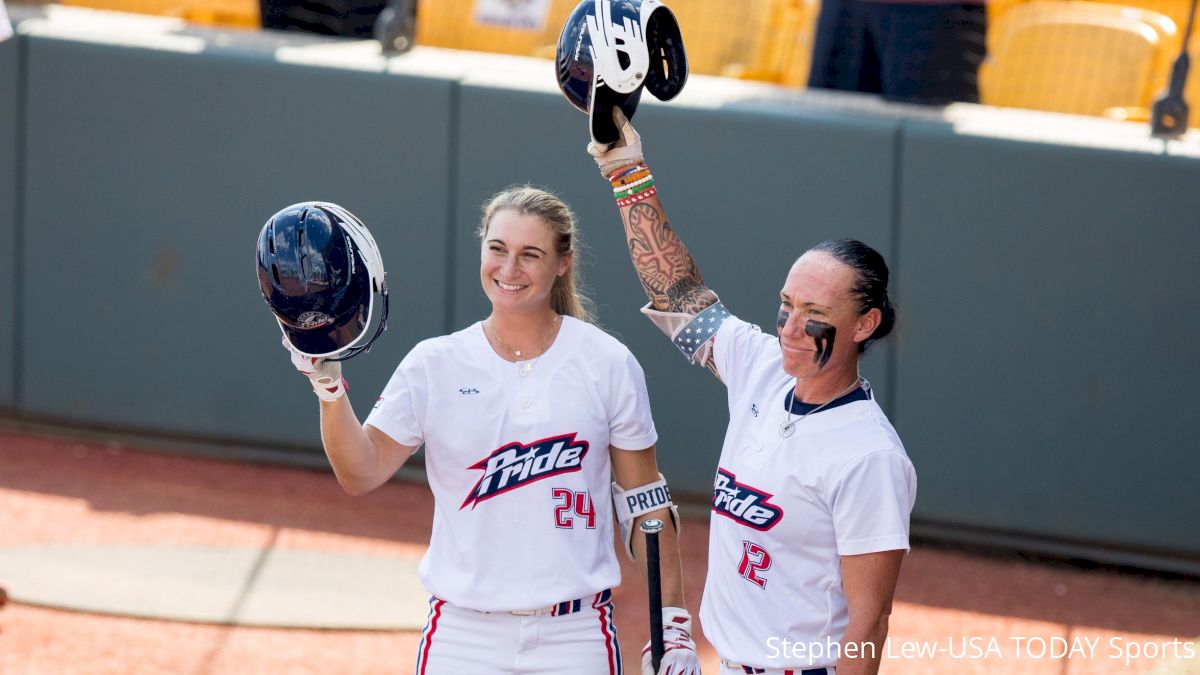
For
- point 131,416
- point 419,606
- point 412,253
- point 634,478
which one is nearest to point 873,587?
point 634,478

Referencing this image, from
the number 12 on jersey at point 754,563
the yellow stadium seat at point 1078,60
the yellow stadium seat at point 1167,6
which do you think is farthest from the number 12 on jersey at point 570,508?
the yellow stadium seat at point 1167,6

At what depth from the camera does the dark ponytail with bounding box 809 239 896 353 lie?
2910 mm

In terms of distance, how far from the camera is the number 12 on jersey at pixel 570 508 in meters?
3.08

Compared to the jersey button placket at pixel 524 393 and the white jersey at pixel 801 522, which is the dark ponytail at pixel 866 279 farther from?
the jersey button placket at pixel 524 393

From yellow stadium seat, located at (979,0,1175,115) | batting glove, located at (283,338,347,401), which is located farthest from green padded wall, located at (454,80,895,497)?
batting glove, located at (283,338,347,401)

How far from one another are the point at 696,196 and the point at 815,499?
3.34 m

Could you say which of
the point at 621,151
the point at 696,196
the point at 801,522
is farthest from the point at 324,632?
the point at 801,522

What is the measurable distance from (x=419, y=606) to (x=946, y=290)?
2366 mm

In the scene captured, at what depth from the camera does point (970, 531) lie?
5969 millimetres

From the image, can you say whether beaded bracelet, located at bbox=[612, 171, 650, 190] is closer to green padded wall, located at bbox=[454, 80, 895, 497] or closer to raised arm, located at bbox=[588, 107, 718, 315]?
raised arm, located at bbox=[588, 107, 718, 315]

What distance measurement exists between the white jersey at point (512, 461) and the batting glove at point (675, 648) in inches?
5.9

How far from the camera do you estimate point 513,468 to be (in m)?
3.07

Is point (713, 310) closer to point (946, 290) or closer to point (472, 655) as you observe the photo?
point (472, 655)

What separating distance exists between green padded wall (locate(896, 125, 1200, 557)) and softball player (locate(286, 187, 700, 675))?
287 cm
